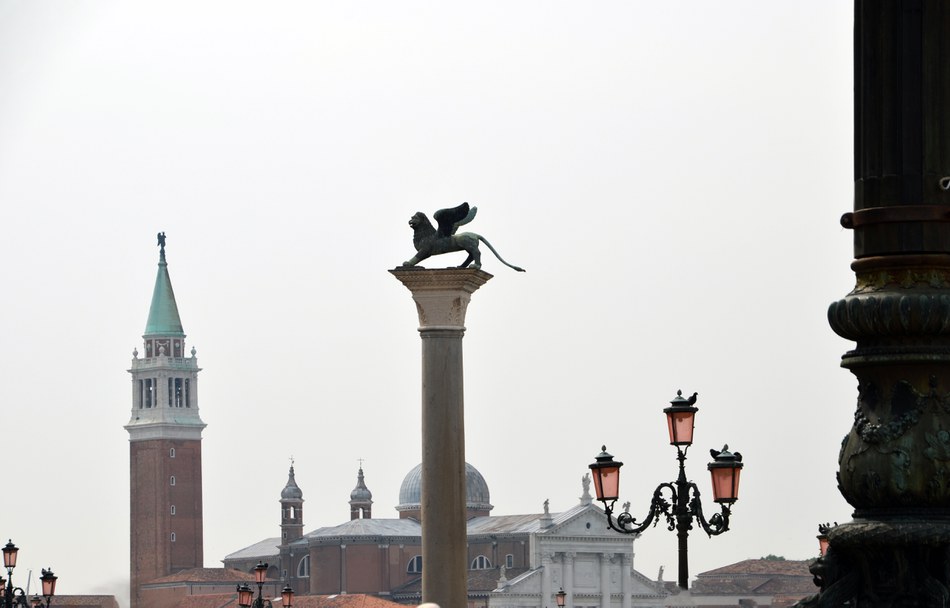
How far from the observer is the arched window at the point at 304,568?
120m

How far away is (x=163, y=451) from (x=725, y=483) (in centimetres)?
10798

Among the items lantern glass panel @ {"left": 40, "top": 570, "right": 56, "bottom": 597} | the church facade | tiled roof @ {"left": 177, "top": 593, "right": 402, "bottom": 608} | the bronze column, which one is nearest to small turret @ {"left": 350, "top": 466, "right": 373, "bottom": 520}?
the church facade

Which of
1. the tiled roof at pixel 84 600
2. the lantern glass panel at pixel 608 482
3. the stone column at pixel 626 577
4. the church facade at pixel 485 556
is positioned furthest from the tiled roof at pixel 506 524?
the lantern glass panel at pixel 608 482

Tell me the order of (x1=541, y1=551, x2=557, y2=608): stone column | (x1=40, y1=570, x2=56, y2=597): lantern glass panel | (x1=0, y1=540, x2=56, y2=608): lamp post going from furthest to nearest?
(x1=541, y1=551, x2=557, y2=608): stone column < (x1=40, y1=570, x2=56, y2=597): lantern glass panel < (x1=0, y1=540, x2=56, y2=608): lamp post

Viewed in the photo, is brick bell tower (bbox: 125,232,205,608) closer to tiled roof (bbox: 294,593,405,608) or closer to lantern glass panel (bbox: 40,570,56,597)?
tiled roof (bbox: 294,593,405,608)

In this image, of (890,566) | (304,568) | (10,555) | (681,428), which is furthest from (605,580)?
(890,566)

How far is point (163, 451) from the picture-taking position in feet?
395

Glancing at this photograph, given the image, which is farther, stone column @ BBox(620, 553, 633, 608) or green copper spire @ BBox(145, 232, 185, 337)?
green copper spire @ BBox(145, 232, 185, 337)

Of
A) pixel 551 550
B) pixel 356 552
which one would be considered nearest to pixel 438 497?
pixel 551 550

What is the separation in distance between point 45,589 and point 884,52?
25.7 metres

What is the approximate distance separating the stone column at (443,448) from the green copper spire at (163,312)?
111957mm

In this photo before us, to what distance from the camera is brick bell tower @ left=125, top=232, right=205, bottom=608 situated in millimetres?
118250

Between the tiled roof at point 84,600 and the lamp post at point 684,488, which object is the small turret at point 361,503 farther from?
the lamp post at point 684,488

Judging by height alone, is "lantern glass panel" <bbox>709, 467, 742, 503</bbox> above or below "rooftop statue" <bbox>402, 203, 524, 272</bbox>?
below
